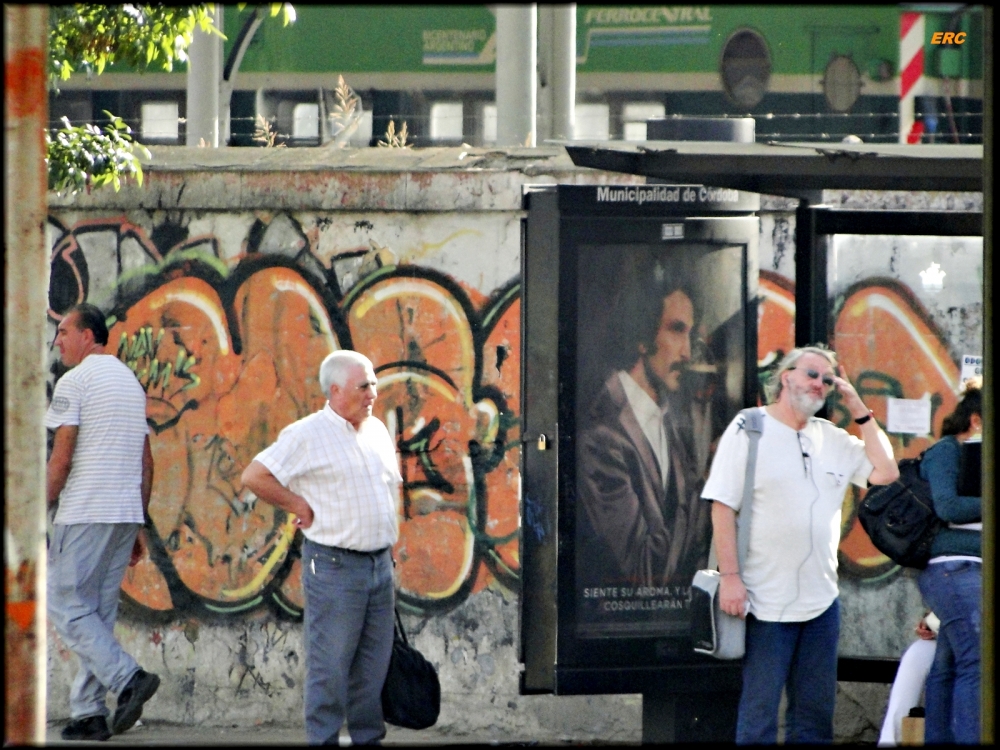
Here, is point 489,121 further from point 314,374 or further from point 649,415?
point 649,415

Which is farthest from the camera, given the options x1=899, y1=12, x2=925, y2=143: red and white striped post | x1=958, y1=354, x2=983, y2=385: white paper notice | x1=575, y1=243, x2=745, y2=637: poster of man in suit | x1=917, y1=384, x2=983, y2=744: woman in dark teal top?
x1=899, y1=12, x2=925, y2=143: red and white striped post

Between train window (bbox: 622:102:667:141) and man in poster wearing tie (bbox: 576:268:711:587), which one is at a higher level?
train window (bbox: 622:102:667:141)

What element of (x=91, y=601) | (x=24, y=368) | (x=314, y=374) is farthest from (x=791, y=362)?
(x=91, y=601)

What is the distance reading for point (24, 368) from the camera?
328 cm

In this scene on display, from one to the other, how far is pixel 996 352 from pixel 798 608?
2372mm

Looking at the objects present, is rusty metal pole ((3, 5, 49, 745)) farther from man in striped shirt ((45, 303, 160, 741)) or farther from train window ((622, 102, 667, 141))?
train window ((622, 102, 667, 141))

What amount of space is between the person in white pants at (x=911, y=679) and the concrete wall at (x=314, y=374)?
1.01 m

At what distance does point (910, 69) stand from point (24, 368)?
36.2 feet

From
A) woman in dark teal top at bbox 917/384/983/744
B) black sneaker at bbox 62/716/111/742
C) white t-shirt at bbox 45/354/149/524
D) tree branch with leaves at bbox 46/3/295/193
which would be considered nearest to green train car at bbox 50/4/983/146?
tree branch with leaves at bbox 46/3/295/193

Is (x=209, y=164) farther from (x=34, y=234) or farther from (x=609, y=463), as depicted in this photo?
(x=34, y=234)

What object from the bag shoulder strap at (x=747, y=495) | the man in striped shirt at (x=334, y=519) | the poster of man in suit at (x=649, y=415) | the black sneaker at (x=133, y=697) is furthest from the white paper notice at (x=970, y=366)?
the black sneaker at (x=133, y=697)

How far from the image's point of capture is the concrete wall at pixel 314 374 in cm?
691

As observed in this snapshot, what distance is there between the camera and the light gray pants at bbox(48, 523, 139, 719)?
21.0 ft
